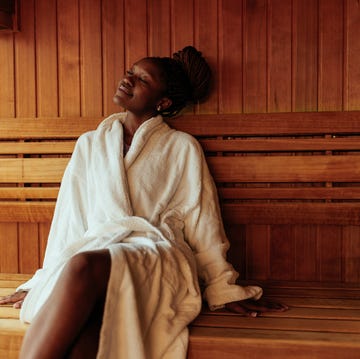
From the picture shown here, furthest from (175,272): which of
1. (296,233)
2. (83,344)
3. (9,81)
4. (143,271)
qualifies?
(9,81)

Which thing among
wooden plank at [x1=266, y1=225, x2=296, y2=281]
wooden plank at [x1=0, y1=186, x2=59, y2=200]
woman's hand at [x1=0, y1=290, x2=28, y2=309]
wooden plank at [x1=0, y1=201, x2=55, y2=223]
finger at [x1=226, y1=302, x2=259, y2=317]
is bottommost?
finger at [x1=226, y1=302, x2=259, y2=317]

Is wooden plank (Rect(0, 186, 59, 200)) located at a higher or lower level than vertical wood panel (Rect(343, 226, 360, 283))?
higher

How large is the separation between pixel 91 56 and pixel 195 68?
538mm

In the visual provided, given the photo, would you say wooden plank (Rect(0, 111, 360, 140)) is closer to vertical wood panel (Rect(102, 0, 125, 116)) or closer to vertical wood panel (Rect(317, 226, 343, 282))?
vertical wood panel (Rect(102, 0, 125, 116))

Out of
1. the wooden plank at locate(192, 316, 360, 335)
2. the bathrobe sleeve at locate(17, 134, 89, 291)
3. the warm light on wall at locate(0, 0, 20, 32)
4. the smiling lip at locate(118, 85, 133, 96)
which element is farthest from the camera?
the warm light on wall at locate(0, 0, 20, 32)

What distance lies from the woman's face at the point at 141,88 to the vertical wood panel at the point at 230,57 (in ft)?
1.07

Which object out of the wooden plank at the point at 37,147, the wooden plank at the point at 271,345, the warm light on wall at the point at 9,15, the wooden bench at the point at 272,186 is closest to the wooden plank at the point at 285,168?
the wooden bench at the point at 272,186

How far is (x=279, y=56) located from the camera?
6.66 feet

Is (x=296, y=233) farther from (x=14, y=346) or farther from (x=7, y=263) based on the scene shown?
(x=7, y=263)

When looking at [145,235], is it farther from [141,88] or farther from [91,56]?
[91,56]

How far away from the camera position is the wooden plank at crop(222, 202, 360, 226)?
77.5 inches

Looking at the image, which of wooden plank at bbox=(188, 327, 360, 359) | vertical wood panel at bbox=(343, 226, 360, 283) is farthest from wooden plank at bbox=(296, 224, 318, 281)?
wooden plank at bbox=(188, 327, 360, 359)

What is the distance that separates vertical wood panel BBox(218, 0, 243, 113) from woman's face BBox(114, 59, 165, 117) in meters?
0.33

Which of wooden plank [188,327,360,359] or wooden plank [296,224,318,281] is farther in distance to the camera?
wooden plank [296,224,318,281]
